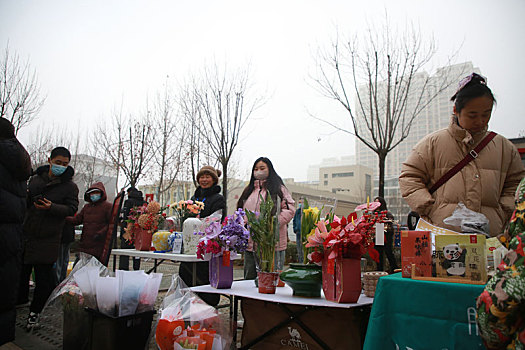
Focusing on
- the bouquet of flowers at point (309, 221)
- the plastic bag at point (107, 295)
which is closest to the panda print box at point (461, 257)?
the bouquet of flowers at point (309, 221)

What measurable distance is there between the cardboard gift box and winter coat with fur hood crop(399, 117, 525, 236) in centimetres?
48

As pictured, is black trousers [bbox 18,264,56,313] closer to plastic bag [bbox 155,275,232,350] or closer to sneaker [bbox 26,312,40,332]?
sneaker [bbox 26,312,40,332]

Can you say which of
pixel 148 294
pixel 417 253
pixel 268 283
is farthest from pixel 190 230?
pixel 417 253

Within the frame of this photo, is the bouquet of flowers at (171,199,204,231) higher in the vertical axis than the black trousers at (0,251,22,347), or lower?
higher

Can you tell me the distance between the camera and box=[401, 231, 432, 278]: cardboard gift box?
5.15ft

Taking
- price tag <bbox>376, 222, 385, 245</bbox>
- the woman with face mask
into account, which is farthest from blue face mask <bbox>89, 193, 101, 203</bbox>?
price tag <bbox>376, 222, 385, 245</bbox>

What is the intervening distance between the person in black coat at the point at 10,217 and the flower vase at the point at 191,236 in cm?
137

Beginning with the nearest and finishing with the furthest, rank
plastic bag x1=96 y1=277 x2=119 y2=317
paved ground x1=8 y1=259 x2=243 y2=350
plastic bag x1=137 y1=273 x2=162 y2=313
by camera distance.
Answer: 1. plastic bag x1=96 y1=277 x2=119 y2=317
2. plastic bag x1=137 y1=273 x2=162 y2=313
3. paved ground x1=8 y1=259 x2=243 y2=350

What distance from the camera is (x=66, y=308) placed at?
2533mm

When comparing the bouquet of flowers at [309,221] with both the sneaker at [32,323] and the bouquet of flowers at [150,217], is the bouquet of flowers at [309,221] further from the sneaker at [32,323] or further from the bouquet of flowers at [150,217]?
the sneaker at [32,323]

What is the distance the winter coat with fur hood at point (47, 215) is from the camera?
3689mm

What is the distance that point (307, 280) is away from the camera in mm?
2262

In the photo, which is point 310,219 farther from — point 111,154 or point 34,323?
point 111,154

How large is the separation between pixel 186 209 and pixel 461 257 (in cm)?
295
